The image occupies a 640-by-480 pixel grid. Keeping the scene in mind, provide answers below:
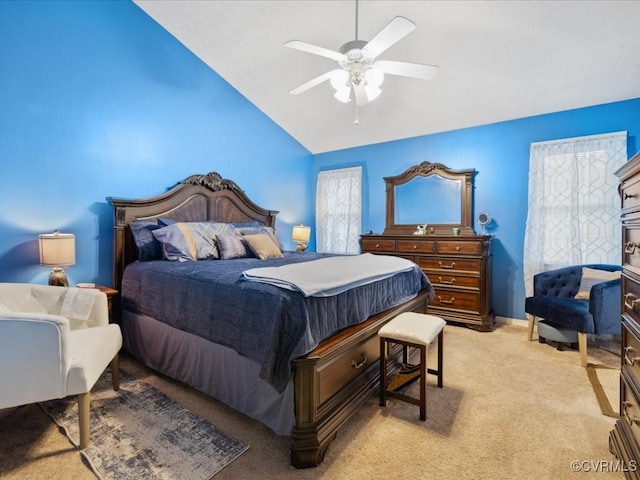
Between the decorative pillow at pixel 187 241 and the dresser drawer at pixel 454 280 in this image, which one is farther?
the dresser drawer at pixel 454 280

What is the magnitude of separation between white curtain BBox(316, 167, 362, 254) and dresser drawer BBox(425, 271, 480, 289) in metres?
1.50

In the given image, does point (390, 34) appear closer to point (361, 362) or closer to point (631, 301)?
point (631, 301)

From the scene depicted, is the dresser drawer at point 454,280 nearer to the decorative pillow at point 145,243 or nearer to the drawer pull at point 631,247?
the drawer pull at point 631,247

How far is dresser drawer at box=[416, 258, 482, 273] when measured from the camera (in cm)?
378

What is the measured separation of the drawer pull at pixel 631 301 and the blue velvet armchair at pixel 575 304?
148cm

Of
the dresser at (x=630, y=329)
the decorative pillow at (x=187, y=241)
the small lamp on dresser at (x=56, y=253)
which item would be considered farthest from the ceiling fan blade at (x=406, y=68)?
the small lamp on dresser at (x=56, y=253)

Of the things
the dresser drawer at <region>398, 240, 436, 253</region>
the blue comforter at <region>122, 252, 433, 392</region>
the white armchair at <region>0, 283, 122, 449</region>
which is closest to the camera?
the white armchair at <region>0, 283, 122, 449</region>

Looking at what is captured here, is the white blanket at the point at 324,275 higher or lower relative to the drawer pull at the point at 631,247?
lower

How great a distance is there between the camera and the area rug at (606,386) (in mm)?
2078

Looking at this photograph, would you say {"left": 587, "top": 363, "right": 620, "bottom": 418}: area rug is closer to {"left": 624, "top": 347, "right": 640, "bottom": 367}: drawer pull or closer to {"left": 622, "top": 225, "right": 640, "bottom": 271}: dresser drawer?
{"left": 624, "top": 347, "right": 640, "bottom": 367}: drawer pull

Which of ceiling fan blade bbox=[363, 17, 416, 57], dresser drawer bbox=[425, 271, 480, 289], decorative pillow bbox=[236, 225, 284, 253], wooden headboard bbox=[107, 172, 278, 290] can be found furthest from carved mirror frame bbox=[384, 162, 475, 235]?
ceiling fan blade bbox=[363, 17, 416, 57]

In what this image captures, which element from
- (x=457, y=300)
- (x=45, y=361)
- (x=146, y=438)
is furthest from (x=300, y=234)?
(x=45, y=361)

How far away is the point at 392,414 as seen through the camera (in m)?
2.03

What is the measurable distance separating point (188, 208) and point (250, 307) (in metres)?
2.38
